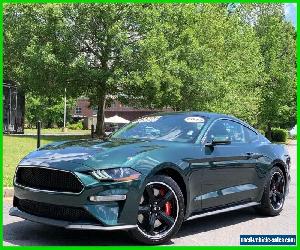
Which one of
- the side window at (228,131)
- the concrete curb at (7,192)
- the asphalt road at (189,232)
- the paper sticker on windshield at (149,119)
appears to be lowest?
the asphalt road at (189,232)

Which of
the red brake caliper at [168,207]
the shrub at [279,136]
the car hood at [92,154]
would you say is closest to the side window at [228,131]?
the car hood at [92,154]

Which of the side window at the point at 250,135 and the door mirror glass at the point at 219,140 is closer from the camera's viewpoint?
the door mirror glass at the point at 219,140

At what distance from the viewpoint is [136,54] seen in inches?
1451

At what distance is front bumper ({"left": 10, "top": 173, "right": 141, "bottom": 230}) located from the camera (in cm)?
541

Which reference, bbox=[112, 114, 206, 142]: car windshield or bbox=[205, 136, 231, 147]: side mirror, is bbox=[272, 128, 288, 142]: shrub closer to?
bbox=[112, 114, 206, 142]: car windshield

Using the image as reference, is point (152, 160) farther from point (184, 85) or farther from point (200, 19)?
point (200, 19)

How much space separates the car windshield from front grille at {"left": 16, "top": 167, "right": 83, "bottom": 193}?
1646mm

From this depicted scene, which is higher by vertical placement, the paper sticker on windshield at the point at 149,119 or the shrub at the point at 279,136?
the paper sticker on windshield at the point at 149,119

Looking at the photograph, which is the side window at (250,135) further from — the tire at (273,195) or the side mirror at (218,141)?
the side mirror at (218,141)

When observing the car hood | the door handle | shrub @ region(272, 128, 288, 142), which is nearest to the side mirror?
the car hood

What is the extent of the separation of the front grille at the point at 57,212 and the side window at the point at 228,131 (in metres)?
2.22

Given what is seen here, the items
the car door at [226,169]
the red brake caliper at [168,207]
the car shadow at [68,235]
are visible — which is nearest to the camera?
the car shadow at [68,235]

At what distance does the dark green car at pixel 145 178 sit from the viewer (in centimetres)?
548

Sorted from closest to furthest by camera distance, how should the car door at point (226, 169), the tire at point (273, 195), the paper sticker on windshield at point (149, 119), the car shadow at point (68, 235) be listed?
the car shadow at point (68, 235), the car door at point (226, 169), the paper sticker on windshield at point (149, 119), the tire at point (273, 195)
